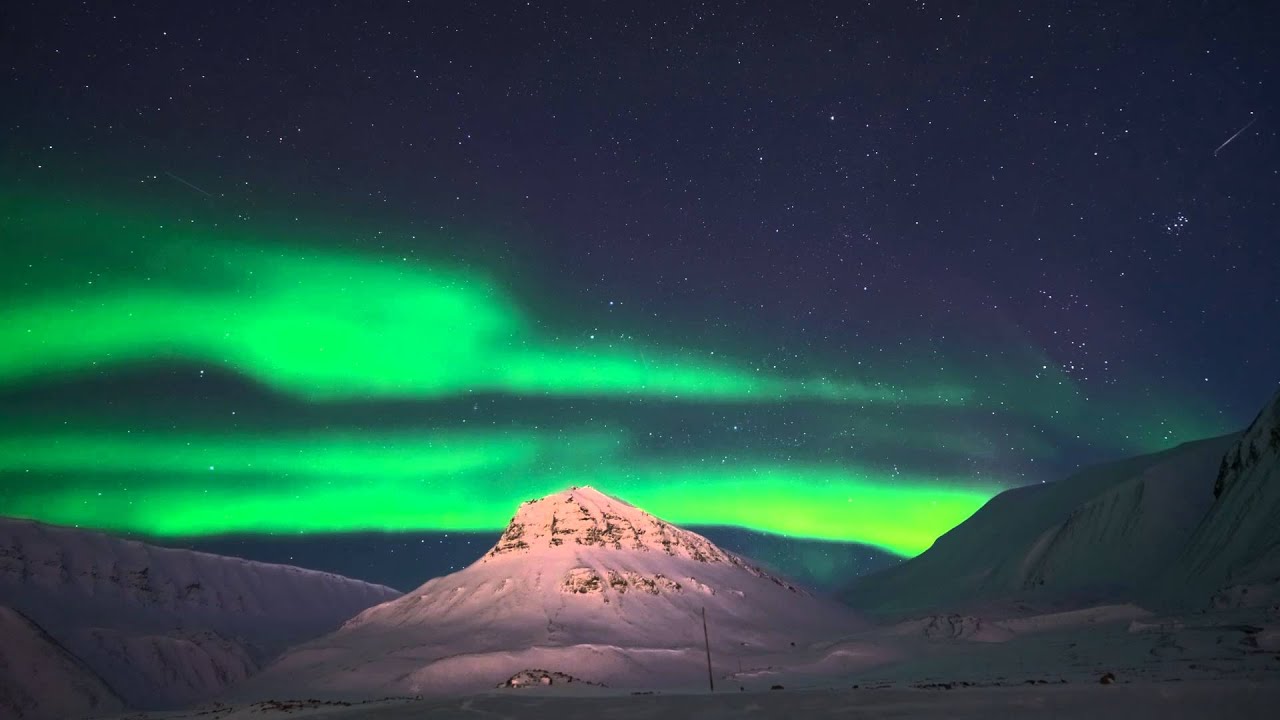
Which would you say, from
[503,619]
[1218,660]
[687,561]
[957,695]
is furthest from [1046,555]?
[957,695]

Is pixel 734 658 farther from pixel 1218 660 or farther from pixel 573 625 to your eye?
pixel 1218 660

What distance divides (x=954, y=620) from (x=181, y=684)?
17014cm

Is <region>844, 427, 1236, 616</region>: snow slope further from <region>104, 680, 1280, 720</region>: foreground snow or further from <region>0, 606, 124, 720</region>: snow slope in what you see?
<region>0, 606, 124, 720</region>: snow slope

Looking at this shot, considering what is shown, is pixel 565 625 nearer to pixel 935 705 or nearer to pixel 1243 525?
pixel 1243 525

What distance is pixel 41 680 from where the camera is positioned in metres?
142

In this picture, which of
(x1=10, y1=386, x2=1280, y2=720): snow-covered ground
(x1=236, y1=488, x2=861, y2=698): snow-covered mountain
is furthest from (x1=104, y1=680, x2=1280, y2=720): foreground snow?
(x1=236, y1=488, x2=861, y2=698): snow-covered mountain

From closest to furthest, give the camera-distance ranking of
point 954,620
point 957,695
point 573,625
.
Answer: point 957,695, point 954,620, point 573,625

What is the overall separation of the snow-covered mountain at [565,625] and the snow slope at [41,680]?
32.5m

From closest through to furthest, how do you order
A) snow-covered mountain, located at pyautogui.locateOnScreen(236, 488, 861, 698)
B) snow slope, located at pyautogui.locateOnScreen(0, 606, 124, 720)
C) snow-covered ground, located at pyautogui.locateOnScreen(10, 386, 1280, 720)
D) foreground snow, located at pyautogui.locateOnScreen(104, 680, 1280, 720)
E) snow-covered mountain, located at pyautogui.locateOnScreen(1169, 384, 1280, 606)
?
foreground snow, located at pyautogui.locateOnScreen(104, 680, 1280, 720) → snow-covered ground, located at pyautogui.locateOnScreen(10, 386, 1280, 720) → snow-covered mountain, located at pyautogui.locateOnScreen(1169, 384, 1280, 606) → snow-covered mountain, located at pyautogui.locateOnScreen(236, 488, 861, 698) → snow slope, located at pyautogui.locateOnScreen(0, 606, 124, 720)

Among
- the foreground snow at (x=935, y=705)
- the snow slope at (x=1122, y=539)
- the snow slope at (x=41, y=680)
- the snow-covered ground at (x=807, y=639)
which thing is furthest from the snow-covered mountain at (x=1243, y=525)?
the snow slope at (x=41, y=680)

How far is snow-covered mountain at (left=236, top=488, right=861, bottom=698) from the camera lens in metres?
105

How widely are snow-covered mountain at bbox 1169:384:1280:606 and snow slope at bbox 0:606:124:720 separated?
164461mm

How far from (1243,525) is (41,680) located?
183 metres

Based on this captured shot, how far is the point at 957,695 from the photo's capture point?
3045 centimetres
